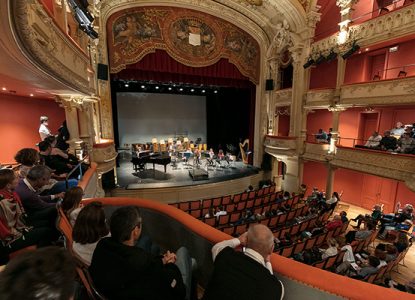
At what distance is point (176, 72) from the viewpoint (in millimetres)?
12180

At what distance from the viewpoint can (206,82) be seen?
1356 centimetres

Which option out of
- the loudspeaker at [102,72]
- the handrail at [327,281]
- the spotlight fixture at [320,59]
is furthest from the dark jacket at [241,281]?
the spotlight fixture at [320,59]

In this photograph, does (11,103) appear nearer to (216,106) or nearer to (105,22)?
(105,22)

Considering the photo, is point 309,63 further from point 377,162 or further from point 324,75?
point 377,162

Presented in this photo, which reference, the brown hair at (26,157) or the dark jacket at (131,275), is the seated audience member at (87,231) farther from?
the brown hair at (26,157)

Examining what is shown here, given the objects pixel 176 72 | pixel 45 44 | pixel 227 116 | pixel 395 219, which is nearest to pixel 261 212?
pixel 395 219

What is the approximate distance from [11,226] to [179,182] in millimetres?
8821

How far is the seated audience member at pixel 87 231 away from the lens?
1883 mm

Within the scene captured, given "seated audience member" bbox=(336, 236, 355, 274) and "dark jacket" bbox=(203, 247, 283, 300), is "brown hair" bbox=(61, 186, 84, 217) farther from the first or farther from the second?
"seated audience member" bbox=(336, 236, 355, 274)

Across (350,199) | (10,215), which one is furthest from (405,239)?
(10,215)

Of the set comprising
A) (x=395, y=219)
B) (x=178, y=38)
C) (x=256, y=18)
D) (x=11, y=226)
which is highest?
(x=256, y=18)

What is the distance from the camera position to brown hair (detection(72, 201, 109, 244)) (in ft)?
6.18

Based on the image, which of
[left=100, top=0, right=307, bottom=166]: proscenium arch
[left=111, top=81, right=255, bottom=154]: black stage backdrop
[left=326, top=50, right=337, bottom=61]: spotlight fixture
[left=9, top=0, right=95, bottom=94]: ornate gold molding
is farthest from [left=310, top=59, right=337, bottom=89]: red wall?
[left=9, top=0, right=95, bottom=94]: ornate gold molding

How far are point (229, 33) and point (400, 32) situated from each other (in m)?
7.94
